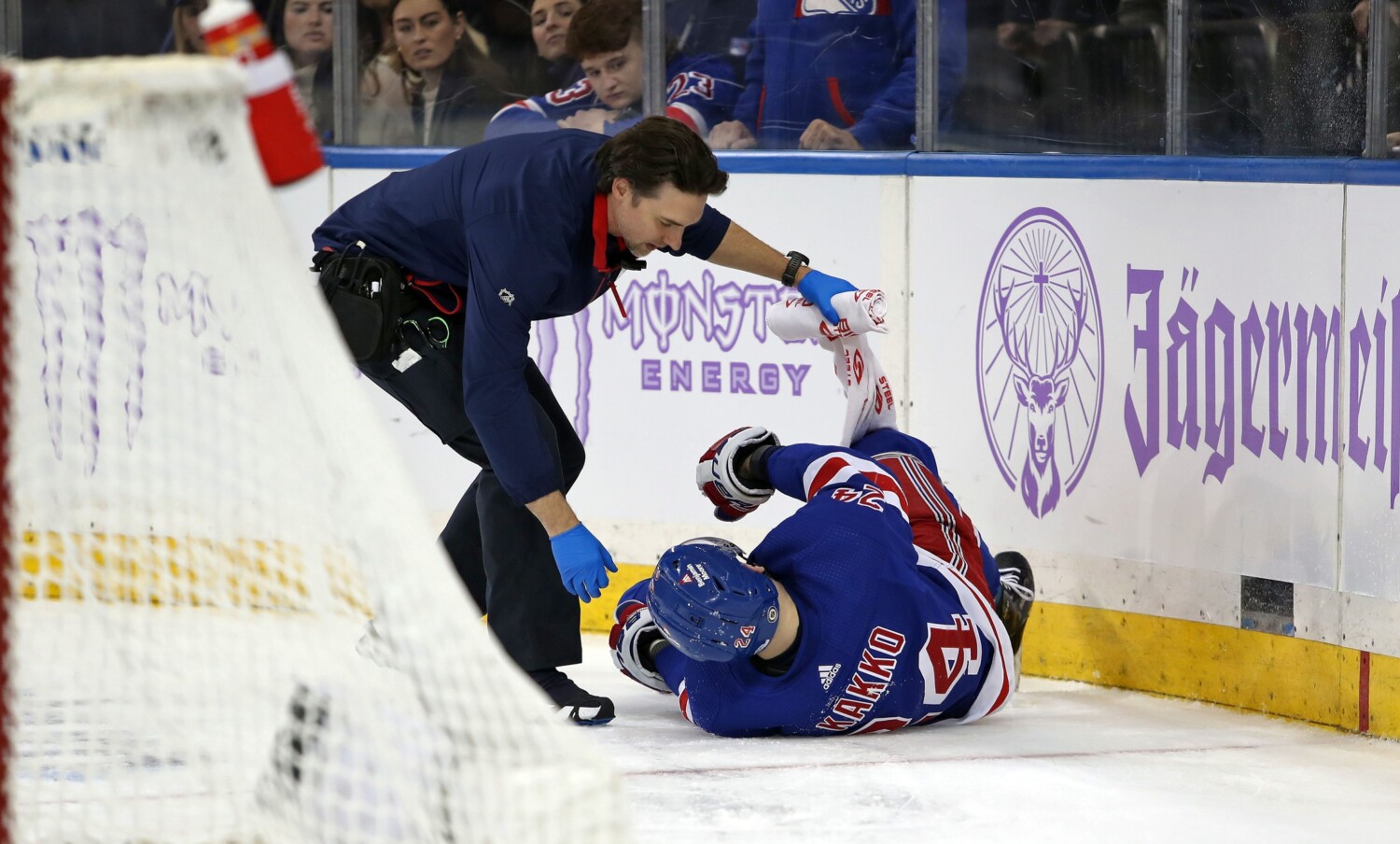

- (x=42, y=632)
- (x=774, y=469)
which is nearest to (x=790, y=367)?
(x=774, y=469)

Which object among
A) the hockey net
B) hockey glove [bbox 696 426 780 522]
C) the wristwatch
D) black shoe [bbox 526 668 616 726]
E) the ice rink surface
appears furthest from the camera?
the wristwatch

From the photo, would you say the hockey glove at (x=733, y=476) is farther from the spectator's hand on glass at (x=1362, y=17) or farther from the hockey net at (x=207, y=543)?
the spectator's hand on glass at (x=1362, y=17)

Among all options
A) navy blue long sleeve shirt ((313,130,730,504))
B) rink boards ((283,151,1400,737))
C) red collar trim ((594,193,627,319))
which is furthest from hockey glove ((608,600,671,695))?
rink boards ((283,151,1400,737))

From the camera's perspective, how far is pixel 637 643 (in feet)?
12.5

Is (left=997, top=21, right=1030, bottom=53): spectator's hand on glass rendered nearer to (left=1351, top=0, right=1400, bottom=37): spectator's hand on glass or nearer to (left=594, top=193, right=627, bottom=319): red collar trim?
(left=1351, top=0, right=1400, bottom=37): spectator's hand on glass

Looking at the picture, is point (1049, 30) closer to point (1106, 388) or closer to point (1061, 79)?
point (1061, 79)

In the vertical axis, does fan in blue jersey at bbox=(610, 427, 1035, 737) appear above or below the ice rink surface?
above

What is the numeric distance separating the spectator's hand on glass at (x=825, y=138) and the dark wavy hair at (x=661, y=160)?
57.1 inches

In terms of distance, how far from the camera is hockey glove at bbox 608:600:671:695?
3791mm

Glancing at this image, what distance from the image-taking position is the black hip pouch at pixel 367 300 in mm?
3596

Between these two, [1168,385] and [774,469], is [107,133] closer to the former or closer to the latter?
[774,469]

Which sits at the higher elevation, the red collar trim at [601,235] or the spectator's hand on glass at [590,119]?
the spectator's hand on glass at [590,119]

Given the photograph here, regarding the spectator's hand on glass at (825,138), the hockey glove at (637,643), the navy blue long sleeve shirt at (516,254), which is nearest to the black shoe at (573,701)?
the hockey glove at (637,643)

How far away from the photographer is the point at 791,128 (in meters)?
4.91
